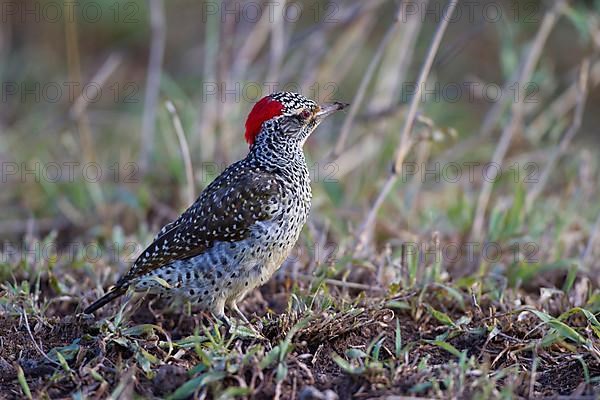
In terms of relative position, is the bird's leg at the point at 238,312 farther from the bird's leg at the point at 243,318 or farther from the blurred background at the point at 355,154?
the blurred background at the point at 355,154

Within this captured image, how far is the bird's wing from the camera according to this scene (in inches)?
179

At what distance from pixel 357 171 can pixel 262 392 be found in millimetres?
3570

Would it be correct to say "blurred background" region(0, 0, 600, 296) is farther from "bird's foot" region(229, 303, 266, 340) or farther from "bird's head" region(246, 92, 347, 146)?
"bird's foot" region(229, 303, 266, 340)

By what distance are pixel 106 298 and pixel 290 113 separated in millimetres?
1456

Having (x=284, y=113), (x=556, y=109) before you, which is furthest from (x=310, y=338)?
(x=556, y=109)

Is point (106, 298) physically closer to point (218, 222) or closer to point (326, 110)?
point (218, 222)

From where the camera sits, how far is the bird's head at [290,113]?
15.8 ft

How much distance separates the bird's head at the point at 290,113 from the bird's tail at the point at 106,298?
1184mm

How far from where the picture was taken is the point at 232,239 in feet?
Result: 15.0

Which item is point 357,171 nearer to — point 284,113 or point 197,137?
point 197,137

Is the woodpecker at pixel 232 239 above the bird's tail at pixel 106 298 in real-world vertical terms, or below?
above

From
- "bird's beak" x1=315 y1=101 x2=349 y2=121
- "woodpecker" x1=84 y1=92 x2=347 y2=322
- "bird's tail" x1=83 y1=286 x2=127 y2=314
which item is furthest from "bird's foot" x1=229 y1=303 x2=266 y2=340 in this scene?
"bird's beak" x1=315 y1=101 x2=349 y2=121

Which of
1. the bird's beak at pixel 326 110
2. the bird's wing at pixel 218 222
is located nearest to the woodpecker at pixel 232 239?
the bird's wing at pixel 218 222

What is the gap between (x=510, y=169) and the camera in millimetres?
6977
